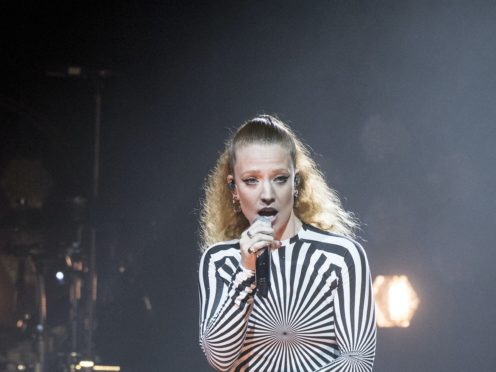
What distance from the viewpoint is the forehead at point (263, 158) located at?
1635mm

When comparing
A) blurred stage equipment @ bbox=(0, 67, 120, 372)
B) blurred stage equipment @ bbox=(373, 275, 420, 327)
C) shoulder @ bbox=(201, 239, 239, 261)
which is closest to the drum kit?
blurred stage equipment @ bbox=(0, 67, 120, 372)

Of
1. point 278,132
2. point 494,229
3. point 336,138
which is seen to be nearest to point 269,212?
point 278,132

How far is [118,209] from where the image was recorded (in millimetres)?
A: 5516

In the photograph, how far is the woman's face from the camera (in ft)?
5.28

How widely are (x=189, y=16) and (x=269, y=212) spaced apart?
3553 millimetres

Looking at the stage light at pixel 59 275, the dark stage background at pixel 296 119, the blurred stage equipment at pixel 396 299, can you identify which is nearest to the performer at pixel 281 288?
the dark stage background at pixel 296 119

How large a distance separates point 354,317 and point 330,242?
19cm

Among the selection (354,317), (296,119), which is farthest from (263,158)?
(296,119)

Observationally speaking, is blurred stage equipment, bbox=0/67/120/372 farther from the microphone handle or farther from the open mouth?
the microphone handle

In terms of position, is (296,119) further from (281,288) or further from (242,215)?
(281,288)

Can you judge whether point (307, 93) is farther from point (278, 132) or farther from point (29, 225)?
point (278, 132)

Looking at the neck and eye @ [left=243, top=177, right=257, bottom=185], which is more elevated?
eye @ [left=243, top=177, right=257, bottom=185]

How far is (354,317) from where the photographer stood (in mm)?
1566

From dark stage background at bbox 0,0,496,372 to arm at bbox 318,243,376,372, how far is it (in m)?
3.10
